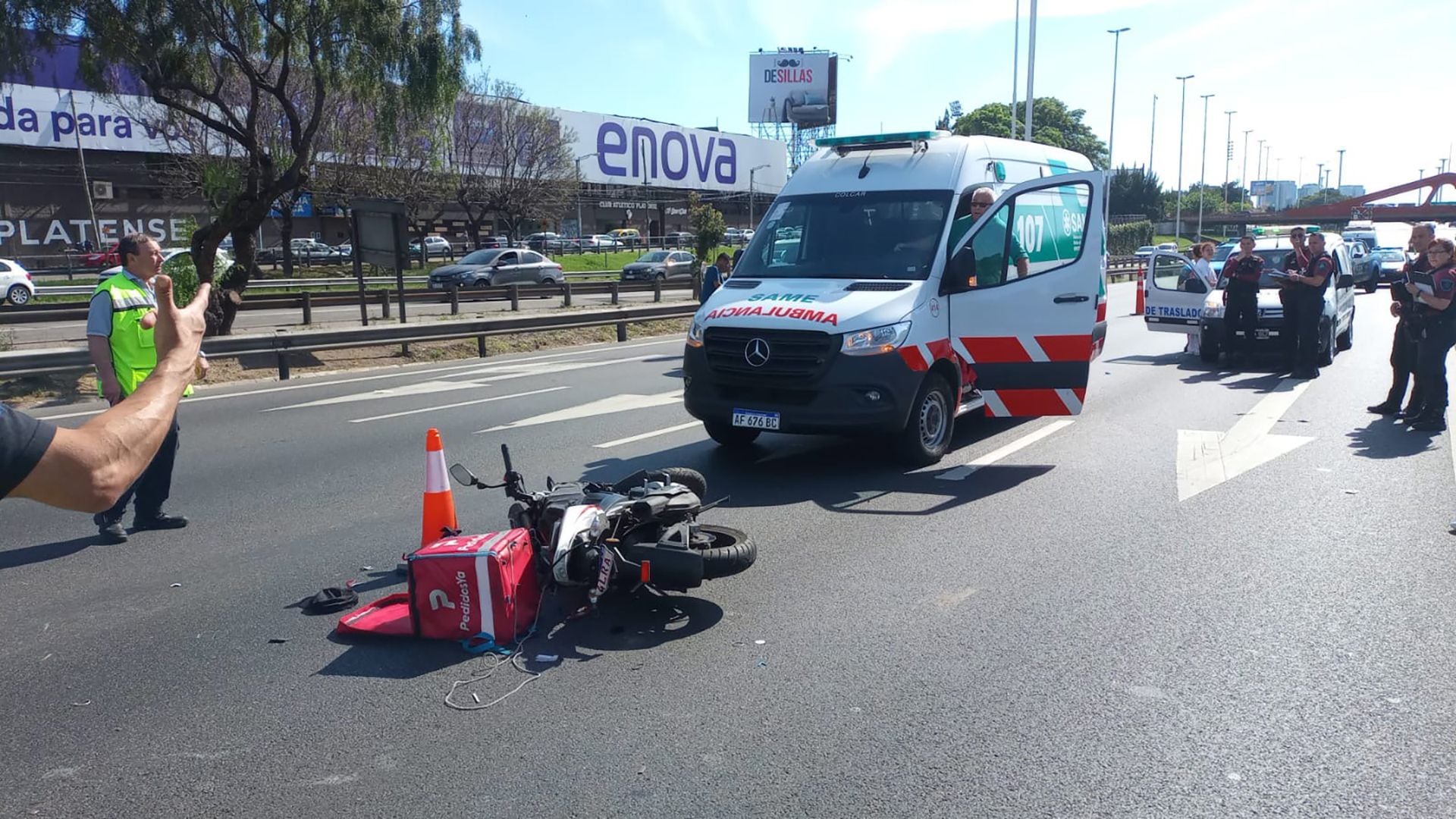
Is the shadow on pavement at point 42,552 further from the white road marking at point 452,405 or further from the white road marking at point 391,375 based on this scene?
the white road marking at point 391,375

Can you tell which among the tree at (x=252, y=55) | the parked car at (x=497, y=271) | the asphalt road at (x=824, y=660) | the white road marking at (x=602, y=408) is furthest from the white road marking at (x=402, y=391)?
the parked car at (x=497, y=271)

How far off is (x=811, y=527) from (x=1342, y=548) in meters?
3.18

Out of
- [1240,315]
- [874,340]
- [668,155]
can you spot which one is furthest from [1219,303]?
[668,155]

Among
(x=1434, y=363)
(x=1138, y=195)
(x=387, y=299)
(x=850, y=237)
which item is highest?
(x=1138, y=195)

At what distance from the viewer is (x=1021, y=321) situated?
8.84m

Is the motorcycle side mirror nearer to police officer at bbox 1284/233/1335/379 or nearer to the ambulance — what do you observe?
the ambulance

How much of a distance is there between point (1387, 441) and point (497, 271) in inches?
1274

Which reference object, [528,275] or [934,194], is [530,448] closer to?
[934,194]

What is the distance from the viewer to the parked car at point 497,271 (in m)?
37.4

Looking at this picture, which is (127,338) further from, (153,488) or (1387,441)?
(1387,441)

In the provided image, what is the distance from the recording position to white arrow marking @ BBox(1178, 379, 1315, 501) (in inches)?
324

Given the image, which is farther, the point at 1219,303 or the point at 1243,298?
the point at 1219,303

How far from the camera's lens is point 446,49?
19.1 m

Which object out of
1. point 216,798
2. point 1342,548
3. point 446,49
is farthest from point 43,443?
point 446,49
